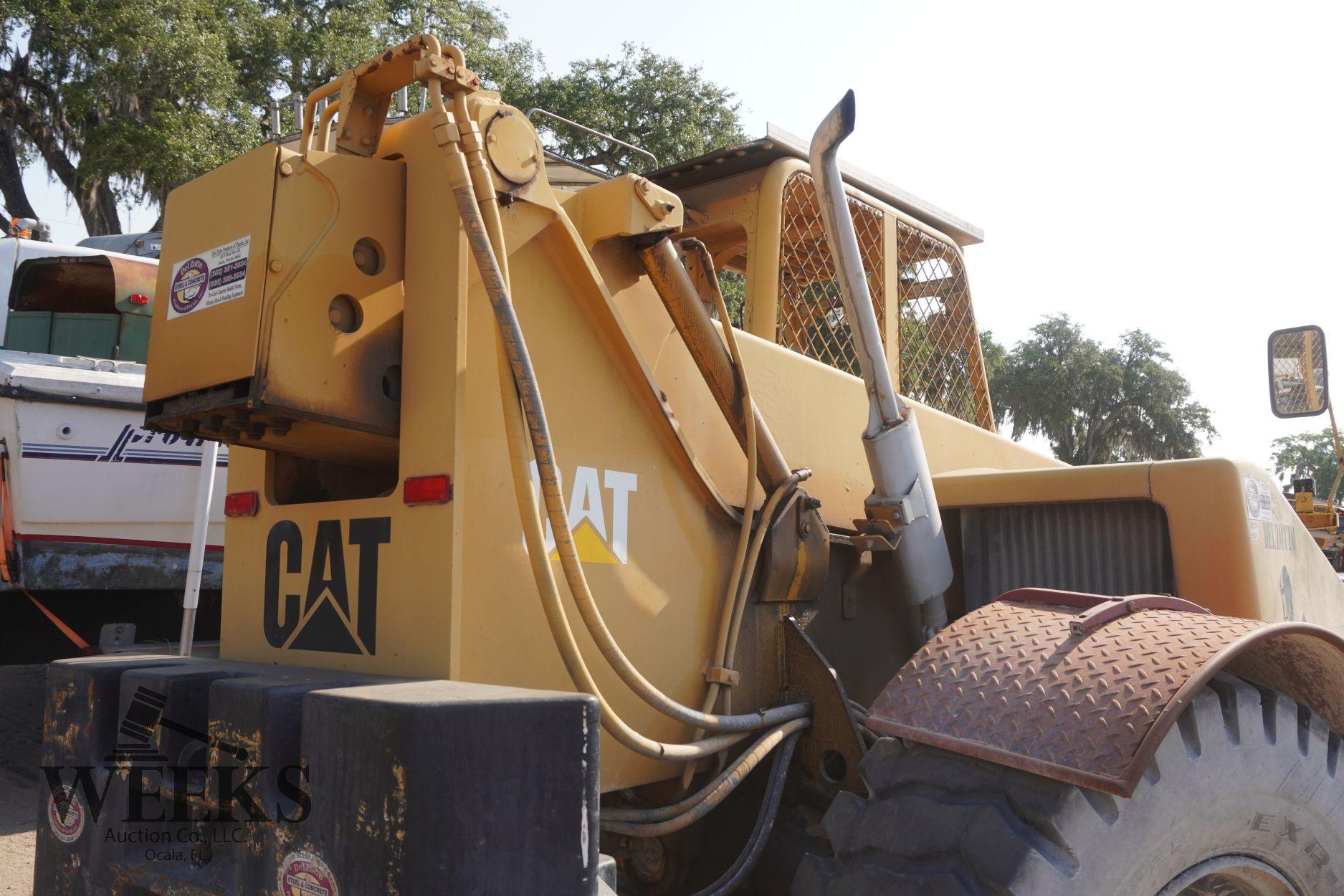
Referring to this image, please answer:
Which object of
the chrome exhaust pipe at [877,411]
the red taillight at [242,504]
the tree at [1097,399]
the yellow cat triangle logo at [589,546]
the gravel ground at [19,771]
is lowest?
the gravel ground at [19,771]

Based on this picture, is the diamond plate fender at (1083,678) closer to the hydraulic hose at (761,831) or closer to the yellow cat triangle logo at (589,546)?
the hydraulic hose at (761,831)

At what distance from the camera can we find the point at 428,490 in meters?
2.21

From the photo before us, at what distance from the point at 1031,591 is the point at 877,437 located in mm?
557

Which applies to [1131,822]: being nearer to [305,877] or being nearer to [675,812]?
[675,812]

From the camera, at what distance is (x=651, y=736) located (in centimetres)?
257

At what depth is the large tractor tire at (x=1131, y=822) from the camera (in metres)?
2.01

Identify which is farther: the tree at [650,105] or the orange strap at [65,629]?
the tree at [650,105]

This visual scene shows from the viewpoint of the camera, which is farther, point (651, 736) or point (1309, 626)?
point (651, 736)

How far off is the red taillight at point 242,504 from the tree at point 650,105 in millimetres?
19076

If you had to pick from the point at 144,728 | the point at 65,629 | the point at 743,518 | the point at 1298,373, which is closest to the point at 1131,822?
the point at 743,518

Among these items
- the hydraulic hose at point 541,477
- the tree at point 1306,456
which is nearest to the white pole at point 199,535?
the hydraulic hose at point 541,477

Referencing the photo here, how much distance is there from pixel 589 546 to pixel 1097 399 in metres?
40.2

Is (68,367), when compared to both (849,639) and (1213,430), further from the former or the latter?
(1213,430)

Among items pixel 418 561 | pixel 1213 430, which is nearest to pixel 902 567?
pixel 418 561
